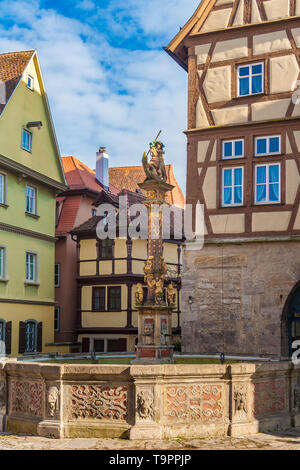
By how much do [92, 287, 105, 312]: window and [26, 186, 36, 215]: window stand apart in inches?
253

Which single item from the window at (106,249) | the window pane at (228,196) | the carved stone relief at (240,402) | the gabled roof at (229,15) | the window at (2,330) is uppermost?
the gabled roof at (229,15)

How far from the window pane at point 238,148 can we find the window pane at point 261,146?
49cm

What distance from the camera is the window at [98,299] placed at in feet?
101

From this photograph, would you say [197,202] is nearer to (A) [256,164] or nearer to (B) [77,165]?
(A) [256,164]

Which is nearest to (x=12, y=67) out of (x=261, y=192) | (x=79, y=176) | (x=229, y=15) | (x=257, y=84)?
(x=79, y=176)

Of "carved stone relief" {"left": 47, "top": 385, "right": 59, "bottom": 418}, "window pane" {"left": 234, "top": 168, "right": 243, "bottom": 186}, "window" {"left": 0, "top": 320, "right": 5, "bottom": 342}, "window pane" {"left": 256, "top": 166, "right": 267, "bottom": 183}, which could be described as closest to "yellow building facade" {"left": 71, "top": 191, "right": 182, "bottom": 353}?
"window" {"left": 0, "top": 320, "right": 5, "bottom": 342}

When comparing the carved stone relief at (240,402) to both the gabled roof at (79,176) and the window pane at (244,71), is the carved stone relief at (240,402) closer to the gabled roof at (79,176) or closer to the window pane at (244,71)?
the window pane at (244,71)

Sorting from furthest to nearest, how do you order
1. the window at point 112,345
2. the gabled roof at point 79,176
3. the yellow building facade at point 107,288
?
the gabled roof at point 79,176 → the yellow building facade at point 107,288 → the window at point 112,345

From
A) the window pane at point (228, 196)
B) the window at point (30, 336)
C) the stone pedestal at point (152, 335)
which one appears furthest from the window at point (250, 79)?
the window at point (30, 336)

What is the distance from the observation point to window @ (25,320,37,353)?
24844mm

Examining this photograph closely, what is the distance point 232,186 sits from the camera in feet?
62.7

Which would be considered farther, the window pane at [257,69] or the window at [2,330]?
the window at [2,330]

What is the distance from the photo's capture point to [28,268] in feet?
83.6

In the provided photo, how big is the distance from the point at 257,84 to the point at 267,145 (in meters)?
1.90
